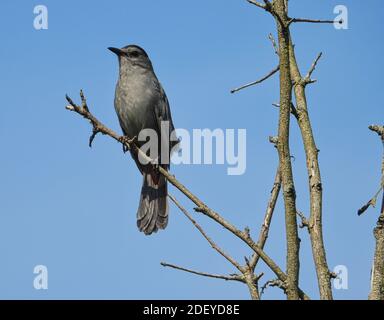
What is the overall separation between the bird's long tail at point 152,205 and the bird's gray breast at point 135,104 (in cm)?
60

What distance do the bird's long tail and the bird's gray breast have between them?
1.95 feet

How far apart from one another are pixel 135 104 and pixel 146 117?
191 mm

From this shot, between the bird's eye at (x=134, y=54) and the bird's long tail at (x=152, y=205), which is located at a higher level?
the bird's eye at (x=134, y=54)

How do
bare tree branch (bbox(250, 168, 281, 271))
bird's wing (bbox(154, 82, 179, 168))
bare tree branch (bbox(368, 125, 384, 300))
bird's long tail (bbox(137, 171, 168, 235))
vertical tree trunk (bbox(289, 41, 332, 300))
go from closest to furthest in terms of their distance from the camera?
bare tree branch (bbox(368, 125, 384, 300)), vertical tree trunk (bbox(289, 41, 332, 300)), bare tree branch (bbox(250, 168, 281, 271)), bird's long tail (bbox(137, 171, 168, 235)), bird's wing (bbox(154, 82, 179, 168))

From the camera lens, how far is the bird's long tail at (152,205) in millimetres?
6812

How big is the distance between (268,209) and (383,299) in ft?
3.30

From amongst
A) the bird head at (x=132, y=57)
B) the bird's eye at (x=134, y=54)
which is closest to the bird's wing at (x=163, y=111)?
the bird head at (x=132, y=57)

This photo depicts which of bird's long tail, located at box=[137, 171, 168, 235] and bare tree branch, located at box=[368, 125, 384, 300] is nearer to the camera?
bare tree branch, located at box=[368, 125, 384, 300]

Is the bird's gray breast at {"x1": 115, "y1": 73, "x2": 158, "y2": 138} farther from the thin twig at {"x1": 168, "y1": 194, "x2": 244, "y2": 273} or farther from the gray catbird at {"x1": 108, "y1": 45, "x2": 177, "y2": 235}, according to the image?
the thin twig at {"x1": 168, "y1": 194, "x2": 244, "y2": 273}

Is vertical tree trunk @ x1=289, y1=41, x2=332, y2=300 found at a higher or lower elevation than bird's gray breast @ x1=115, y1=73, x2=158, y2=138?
lower

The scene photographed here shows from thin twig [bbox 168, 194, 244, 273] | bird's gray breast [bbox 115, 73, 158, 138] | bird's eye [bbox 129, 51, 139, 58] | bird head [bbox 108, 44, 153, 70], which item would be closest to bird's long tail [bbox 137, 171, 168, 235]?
bird's gray breast [bbox 115, 73, 158, 138]

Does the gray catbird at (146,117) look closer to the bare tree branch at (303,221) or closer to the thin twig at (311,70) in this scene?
the thin twig at (311,70)

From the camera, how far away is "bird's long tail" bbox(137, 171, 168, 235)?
681 centimetres
